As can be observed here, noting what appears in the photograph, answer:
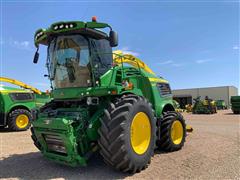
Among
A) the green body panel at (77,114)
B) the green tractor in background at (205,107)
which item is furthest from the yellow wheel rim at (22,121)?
the green tractor in background at (205,107)

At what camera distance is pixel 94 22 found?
5.55 metres

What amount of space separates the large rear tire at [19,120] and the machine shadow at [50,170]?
7733 millimetres

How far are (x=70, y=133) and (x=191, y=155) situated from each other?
3388 mm

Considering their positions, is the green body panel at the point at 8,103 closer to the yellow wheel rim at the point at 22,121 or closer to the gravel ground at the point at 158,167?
the yellow wheel rim at the point at 22,121

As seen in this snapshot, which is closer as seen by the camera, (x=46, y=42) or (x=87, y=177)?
(x=87, y=177)

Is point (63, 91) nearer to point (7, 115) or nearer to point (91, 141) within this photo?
point (91, 141)

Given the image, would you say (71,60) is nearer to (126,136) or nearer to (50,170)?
(126,136)

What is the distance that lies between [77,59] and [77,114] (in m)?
1.26

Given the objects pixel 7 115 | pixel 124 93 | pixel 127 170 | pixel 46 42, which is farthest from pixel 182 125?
pixel 7 115

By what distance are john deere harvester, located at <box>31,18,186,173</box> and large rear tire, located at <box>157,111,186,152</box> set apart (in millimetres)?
147

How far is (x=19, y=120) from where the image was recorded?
1441 cm

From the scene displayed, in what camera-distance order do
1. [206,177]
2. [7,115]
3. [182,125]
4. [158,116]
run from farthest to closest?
[7,115]
[182,125]
[158,116]
[206,177]

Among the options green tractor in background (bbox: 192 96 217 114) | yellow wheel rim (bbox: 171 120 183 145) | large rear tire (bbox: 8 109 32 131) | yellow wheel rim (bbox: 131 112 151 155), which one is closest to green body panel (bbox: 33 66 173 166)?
yellow wheel rim (bbox: 131 112 151 155)

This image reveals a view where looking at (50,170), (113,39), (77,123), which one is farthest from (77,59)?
(50,170)
